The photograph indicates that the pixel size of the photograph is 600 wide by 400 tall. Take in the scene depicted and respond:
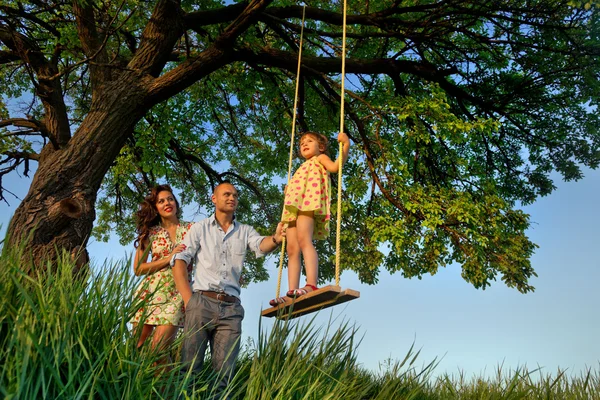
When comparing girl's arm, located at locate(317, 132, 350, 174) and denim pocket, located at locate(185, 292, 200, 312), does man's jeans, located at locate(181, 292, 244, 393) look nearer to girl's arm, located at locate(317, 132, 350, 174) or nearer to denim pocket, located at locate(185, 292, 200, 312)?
denim pocket, located at locate(185, 292, 200, 312)

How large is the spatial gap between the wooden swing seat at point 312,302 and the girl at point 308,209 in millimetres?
416

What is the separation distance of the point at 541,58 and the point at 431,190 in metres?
3.20

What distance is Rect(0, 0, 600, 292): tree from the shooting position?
7590mm

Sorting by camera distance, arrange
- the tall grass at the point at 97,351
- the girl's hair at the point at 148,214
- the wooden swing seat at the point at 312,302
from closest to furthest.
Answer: the tall grass at the point at 97,351 < the wooden swing seat at the point at 312,302 < the girl's hair at the point at 148,214

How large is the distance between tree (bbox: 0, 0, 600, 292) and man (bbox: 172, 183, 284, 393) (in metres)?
3.14

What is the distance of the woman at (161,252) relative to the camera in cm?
446

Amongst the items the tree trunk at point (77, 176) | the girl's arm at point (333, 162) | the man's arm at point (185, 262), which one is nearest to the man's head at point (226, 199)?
the man's arm at point (185, 262)

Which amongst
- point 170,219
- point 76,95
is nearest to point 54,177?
point 170,219

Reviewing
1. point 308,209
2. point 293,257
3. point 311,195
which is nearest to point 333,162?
point 311,195

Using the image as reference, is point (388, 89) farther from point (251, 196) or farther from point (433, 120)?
point (251, 196)

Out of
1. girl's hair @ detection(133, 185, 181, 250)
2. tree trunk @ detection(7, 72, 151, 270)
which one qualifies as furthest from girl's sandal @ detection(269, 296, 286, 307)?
tree trunk @ detection(7, 72, 151, 270)

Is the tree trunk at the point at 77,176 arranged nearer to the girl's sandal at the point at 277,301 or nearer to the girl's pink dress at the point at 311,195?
the girl's pink dress at the point at 311,195

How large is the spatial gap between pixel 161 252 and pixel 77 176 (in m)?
2.98

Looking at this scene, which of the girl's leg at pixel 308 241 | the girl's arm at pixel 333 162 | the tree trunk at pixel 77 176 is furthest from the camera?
the tree trunk at pixel 77 176
